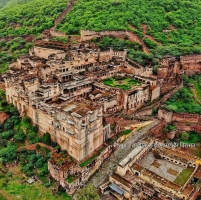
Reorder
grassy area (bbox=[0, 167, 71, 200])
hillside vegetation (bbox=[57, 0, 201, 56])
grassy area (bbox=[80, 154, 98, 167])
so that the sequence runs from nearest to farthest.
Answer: grassy area (bbox=[0, 167, 71, 200]), grassy area (bbox=[80, 154, 98, 167]), hillside vegetation (bbox=[57, 0, 201, 56])

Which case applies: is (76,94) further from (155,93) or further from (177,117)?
(177,117)

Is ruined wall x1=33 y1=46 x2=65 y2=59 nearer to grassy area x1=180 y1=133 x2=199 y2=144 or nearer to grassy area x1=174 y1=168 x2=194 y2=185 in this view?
grassy area x1=180 y1=133 x2=199 y2=144

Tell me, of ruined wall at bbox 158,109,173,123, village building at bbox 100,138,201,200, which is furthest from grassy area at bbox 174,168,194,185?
ruined wall at bbox 158,109,173,123

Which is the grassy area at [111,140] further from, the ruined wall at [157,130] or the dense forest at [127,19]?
the dense forest at [127,19]

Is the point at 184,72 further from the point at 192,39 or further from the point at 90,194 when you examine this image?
the point at 90,194

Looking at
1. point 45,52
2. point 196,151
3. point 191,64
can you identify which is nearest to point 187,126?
point 196,151

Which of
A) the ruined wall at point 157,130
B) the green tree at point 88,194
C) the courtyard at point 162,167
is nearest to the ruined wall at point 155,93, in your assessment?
the ruined wall at point 157,130
